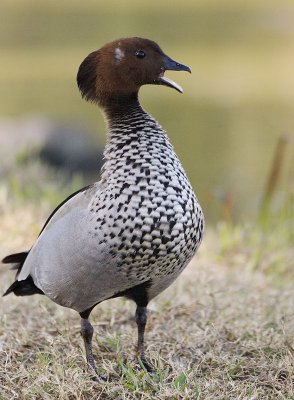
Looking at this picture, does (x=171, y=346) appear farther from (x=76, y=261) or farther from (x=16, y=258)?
(x=16, y=258)

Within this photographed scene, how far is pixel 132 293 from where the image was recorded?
3215 mm

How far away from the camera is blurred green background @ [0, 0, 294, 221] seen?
33.3 feet

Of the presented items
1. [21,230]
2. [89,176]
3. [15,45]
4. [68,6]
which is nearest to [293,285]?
[21,230]

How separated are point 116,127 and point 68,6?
2509cm

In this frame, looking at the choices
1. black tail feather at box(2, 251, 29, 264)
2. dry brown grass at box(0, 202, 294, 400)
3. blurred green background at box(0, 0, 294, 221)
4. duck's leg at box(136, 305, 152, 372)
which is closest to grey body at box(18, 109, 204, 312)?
duck's leg at box(136, 305, 152, 372)

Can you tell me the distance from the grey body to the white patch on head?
204mm

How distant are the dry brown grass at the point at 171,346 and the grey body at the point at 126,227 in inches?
10.9

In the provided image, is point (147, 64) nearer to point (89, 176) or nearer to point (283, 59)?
point (89, 176)

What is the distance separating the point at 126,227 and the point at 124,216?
4 centimetres

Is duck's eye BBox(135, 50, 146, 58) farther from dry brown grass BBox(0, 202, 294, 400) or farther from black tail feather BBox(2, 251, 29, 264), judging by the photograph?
dry brown grass BBox(0, 202, 294, 400)

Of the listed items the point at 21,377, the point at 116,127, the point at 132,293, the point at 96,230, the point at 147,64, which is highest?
the point at 147,64

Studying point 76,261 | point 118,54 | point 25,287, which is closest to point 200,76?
point 25,287

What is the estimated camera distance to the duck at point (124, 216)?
2992 mm

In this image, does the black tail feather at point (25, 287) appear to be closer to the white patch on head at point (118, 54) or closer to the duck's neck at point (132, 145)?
the duck's neck at point (132, 145)
